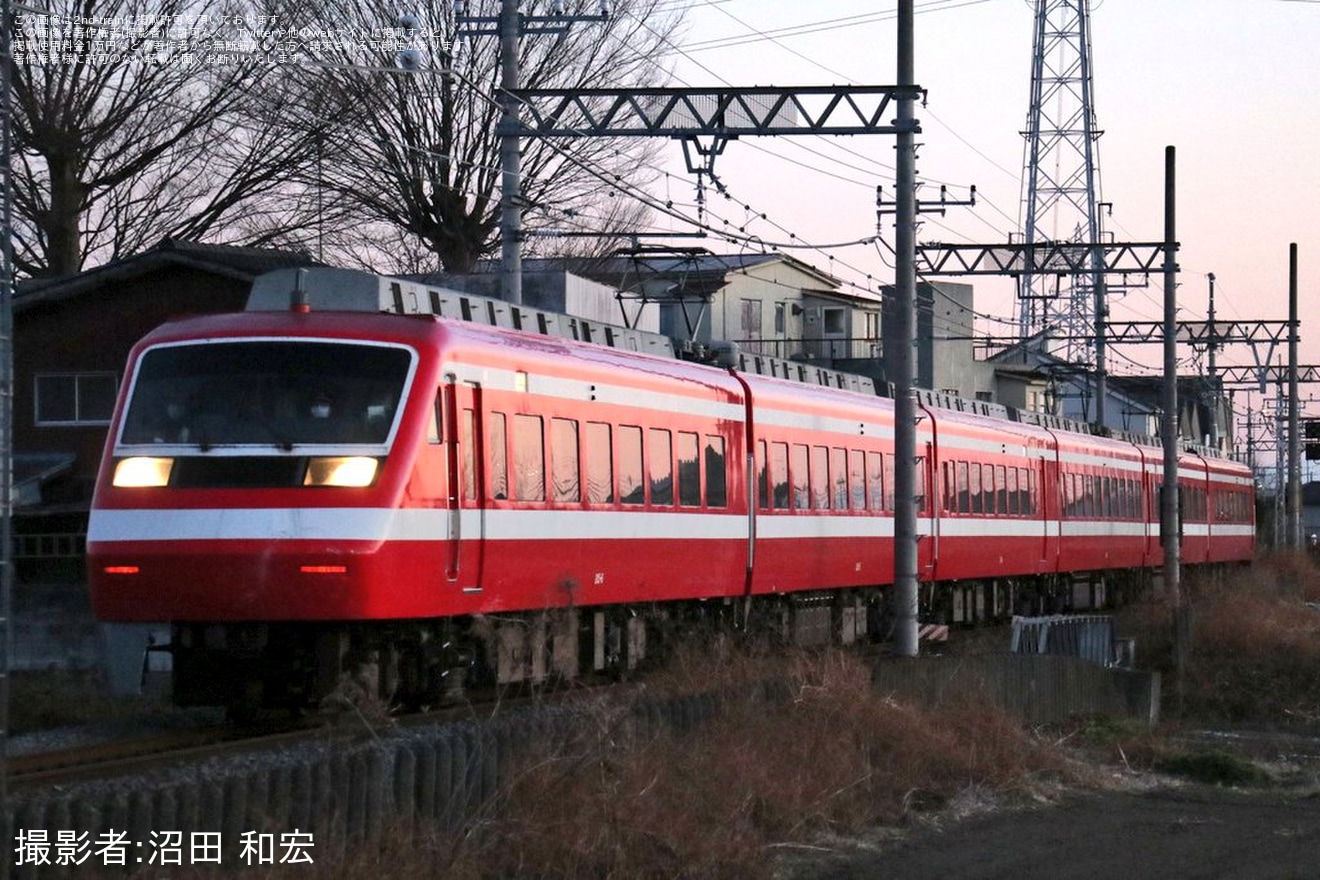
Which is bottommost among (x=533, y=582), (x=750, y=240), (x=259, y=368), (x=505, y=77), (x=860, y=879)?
(x=860, y=879)

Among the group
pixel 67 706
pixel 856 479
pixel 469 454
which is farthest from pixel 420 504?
pixel 856 479

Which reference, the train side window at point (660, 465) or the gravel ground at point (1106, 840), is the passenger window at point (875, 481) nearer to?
the train side window at point (660, 465)

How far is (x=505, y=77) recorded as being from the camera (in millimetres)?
22109

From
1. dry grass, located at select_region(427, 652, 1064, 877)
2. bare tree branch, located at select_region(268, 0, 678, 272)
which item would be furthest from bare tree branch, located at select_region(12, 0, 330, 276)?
dry grass, located at select_region(427, 652, 1064, 877)

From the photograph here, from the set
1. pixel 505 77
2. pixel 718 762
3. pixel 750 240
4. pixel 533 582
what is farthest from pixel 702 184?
pixel 718 762

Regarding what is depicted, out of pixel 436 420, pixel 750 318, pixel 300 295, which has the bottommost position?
pixel 436 420

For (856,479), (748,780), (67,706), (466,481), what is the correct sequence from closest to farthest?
1. (748,780)
2. (466,481)
3. (67,706)
4. (856,479)

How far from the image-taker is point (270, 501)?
12922 mm

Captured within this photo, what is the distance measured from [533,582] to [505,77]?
27.9 feet

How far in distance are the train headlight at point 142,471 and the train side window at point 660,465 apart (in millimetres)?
5289

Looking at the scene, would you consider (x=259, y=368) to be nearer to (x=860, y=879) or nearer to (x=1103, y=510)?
(x=860, y=879)

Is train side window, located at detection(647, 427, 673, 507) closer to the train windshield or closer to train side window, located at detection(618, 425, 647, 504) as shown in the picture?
train side window, located at detection(618, 425, 647, 504)

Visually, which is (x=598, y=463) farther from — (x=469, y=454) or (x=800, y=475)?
(x=800, y=475)

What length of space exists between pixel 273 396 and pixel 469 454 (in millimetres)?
1482
